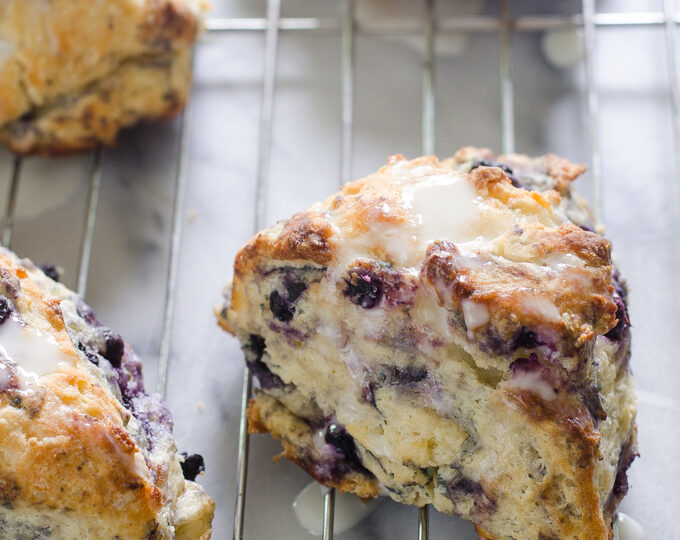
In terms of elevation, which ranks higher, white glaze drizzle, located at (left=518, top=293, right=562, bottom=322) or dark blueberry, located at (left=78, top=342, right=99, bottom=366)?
white glaze drizzle, located at (left=518, top=293, right=562, bottom=322)

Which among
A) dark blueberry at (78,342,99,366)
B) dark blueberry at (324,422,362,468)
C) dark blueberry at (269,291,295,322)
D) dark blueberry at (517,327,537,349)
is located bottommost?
dark blueberry at (324,422,362,468)

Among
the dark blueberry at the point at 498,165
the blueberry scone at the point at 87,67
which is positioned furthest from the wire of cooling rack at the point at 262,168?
the dark blueberry at the point at 498,165

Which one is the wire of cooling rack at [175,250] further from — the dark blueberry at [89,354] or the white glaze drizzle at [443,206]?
the white glaze drizzle at [443,206]

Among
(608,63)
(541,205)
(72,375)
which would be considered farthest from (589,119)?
(72,375)

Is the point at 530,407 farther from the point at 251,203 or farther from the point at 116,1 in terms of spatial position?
the point at 116,1

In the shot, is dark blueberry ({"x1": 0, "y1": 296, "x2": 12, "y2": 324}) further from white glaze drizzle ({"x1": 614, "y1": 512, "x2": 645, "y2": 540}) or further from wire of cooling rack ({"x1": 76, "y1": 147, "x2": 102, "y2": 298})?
white glaze drizzle ({"x1": 614, "y1": 512, "x2": 645, "y2": 540})

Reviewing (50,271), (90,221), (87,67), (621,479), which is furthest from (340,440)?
(87,67)

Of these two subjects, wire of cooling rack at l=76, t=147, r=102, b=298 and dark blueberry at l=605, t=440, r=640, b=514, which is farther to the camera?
wire of cooling rack at l=76, t=147, r=102, b=298

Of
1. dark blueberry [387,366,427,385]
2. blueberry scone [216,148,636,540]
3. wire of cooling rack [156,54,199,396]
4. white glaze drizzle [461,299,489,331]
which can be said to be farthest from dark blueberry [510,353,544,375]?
wire of cooling rack [156,54,199,396]
